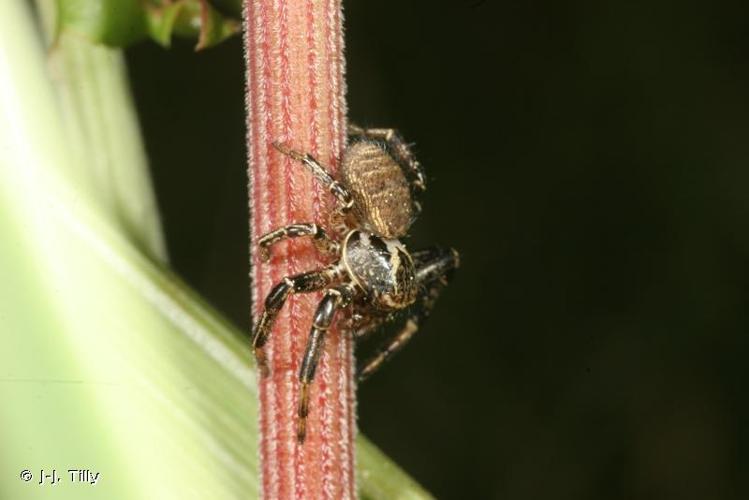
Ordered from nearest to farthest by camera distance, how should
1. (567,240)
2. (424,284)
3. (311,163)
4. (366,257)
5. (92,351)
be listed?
1. (311,163)
2. (92,351)
3. (366,257)
4. (424,284)
5. (567,240)

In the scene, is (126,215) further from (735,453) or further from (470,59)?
(735,453)

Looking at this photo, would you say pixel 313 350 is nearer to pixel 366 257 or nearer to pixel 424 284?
pixel 366 257

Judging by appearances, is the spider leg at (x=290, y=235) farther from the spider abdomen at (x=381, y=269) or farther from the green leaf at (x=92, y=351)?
the green leaf at (x=92, y=351)

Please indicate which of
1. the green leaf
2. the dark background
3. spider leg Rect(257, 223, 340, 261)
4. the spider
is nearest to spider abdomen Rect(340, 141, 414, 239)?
the spider

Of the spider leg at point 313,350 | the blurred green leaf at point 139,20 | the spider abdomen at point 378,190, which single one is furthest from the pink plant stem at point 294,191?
the blurred green leaf at point 139,20

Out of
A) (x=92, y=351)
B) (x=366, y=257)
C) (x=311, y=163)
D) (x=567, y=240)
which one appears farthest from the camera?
(x=567, y=240)

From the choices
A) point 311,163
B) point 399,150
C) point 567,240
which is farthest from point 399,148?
point 567,240

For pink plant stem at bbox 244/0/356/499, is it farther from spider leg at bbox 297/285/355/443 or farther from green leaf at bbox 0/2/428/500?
green leaf at bbox 0/2/428/500
